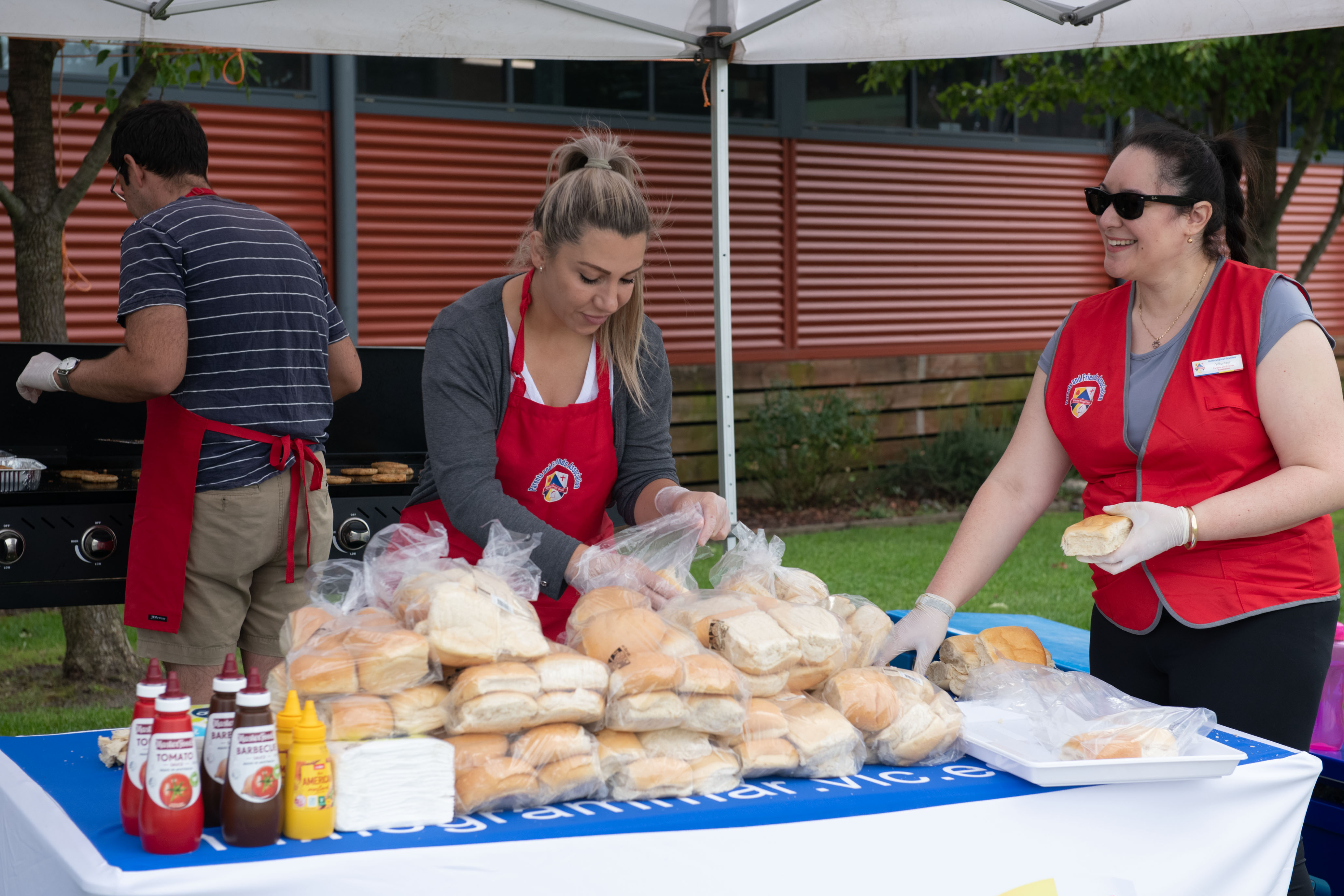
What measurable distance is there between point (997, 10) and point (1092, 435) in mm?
A: 1885

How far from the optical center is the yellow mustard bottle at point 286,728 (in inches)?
61.2

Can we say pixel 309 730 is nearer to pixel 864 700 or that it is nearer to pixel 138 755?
pixel 138 755

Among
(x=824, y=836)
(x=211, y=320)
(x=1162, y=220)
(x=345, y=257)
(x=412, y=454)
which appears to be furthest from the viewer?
(x=345, y=257)

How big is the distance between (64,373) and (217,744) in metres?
2.14

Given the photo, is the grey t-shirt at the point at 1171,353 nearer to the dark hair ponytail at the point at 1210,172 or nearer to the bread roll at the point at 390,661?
the dark hair ponytail at the point at 1210,172

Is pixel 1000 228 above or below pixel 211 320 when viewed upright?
above

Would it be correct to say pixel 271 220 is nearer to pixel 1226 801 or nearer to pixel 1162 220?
pixel 1162 220

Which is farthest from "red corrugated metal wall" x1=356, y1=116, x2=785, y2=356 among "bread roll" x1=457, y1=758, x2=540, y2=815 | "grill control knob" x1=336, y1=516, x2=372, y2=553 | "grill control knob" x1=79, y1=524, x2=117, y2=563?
"bread roll" x1=457, y1=758, x2=540, y2=815

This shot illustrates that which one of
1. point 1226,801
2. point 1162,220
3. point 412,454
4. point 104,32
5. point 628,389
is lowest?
point 1226,801

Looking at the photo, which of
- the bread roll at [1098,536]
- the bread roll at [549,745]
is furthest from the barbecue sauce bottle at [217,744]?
the bread roll at [1098,536]

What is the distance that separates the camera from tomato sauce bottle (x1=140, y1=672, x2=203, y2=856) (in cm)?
146

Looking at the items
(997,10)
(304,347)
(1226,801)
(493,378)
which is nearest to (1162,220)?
(1226,801)

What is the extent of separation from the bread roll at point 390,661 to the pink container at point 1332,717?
2082 mm

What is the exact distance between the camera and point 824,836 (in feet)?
5.56
